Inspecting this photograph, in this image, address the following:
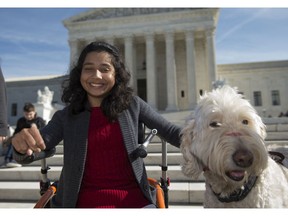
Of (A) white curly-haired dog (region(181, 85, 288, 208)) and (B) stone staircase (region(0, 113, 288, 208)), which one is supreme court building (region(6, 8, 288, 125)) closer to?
(B) stone staircase (region(0, 113, 288, 208))

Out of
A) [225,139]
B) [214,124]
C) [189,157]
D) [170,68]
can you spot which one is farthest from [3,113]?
[170,68]

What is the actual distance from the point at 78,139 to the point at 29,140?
645 millimetres

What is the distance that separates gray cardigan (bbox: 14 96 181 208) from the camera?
2246mm

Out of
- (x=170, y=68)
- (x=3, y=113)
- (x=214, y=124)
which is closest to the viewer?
(x=214, y=124)

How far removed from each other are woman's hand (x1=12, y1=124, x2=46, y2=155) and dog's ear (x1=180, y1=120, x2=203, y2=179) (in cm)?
84

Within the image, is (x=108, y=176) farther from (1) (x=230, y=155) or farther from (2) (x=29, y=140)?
(1) (x=230, y=155)

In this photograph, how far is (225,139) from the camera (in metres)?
1.50

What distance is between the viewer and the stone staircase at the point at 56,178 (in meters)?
4.49

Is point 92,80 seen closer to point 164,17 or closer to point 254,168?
point 254,168

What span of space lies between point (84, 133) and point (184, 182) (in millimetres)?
3091

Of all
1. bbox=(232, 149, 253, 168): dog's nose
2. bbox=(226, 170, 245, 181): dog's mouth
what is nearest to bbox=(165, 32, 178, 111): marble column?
bbox=(226, 170, 245, 181): dog's mouth

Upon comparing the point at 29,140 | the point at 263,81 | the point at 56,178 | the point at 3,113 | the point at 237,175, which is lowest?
the point at 56,178
